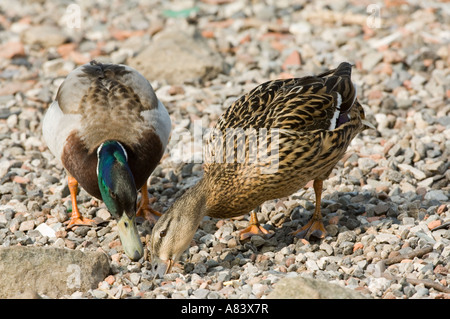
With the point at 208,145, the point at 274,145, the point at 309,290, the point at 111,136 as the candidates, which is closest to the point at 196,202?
the point at 208,145

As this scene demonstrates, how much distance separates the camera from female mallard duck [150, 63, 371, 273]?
199 inches

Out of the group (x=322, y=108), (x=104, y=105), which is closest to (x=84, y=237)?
(x=104, y=105)

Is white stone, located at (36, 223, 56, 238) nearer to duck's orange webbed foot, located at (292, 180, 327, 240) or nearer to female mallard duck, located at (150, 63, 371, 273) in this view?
female mallard duck, located at (150, 63, 371, 273)

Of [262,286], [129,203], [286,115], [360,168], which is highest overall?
[286,115]

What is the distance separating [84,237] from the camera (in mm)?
5914

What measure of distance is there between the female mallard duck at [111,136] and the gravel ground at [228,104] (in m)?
0.44

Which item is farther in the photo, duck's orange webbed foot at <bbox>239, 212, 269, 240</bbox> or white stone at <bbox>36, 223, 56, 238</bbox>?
white stone at <bbox>36, 223, 56, 238</bbox>

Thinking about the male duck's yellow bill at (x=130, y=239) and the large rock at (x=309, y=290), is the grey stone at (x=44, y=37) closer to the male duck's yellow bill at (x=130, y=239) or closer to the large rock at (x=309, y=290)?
the male duck's yellow bill at (x=130, y=239)

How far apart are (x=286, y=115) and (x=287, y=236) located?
109 cm

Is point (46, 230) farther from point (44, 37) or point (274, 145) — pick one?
point (44, 37)

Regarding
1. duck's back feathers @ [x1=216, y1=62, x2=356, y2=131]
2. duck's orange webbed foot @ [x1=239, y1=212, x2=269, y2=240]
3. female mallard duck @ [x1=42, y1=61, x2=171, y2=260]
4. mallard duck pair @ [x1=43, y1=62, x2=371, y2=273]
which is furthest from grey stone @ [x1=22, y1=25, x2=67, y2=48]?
duck's orange webbed foot @ [x1=239, y1=212, x2=269, y2=240]

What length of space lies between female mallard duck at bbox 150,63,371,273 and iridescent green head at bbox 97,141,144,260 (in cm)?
26

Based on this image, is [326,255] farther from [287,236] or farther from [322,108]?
[322,108]

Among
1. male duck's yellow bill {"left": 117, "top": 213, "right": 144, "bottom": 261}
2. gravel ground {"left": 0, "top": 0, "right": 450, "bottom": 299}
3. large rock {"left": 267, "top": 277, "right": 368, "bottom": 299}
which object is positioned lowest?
gravel ground {"left": 0, "top": 0, "right": 450, "bottom": 299}
